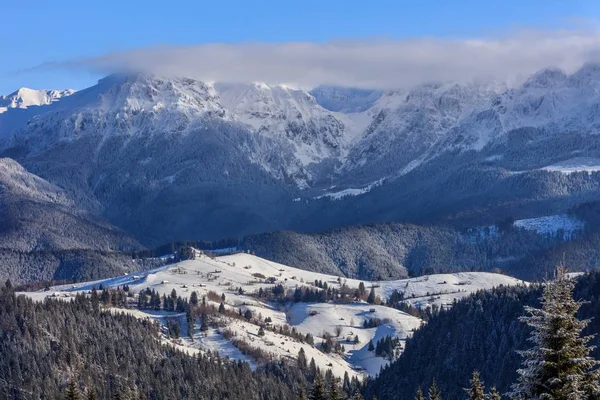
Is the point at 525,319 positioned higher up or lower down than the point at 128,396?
higher up

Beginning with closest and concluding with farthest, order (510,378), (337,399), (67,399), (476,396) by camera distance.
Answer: (476,396), (337,399), (67,399), (510,378)

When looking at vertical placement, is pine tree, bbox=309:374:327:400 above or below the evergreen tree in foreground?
below

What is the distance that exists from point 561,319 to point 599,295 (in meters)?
166

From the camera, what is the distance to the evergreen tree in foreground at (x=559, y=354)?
4125 cm

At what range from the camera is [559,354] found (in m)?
41.7

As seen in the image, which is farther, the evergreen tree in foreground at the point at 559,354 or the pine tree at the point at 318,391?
the pine tree at the point at 318,391

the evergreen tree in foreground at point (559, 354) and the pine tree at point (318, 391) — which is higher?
the evergreen tree in foreground at point (559, 354)

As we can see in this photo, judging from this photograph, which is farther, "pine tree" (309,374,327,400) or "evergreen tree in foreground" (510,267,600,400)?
"pine tree" (309,374,327,400)

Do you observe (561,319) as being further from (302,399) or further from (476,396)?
(302,399)

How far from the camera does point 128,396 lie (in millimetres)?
109250

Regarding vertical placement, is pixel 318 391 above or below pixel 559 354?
below

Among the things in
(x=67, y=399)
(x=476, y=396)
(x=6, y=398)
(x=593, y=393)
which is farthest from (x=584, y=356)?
(x=6, y=398)

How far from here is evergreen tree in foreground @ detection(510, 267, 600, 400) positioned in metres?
41.2

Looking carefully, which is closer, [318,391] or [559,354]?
[559,354]
